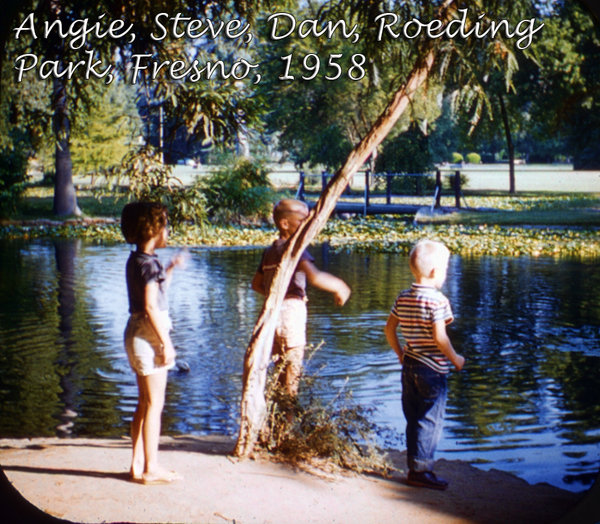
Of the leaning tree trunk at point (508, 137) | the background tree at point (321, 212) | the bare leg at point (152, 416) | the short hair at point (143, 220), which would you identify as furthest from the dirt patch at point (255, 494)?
the leaning tree trunk at point (508, 137)

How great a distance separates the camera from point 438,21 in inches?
176

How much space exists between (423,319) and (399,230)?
1017 cm

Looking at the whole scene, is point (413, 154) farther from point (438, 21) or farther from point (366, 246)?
point (438, 21)

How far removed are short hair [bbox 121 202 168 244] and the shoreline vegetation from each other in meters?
8.69

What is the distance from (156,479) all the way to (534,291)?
711 centimetres

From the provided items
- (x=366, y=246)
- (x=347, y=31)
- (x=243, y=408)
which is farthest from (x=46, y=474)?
(x=366, y=246)

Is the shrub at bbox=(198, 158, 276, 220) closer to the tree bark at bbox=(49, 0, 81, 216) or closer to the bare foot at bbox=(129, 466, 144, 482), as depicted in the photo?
the tree bark at bbox=(49, 0, 81, 216)

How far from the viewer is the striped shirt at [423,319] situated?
3.96 metres

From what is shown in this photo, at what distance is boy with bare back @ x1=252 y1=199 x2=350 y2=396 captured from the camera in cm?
439

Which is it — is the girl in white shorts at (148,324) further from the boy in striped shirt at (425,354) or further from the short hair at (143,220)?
the boy in striped shirt at (425,354)

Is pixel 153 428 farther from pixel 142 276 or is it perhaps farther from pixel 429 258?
pixel 429 258

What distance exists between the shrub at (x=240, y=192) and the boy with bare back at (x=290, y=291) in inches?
338

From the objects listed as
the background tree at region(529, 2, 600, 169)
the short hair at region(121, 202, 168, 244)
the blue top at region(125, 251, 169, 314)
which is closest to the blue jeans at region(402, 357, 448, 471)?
the blue top at region(125, 251, 169, 314)

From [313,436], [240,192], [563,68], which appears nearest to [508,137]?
[563,68]
